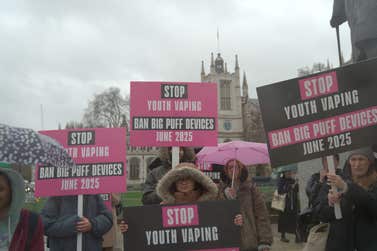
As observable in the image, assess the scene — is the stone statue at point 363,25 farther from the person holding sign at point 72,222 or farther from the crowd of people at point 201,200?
the person holding sign at point 72,222

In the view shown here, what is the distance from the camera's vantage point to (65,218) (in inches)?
140

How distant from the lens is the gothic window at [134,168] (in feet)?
248

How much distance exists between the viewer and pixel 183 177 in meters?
3.44

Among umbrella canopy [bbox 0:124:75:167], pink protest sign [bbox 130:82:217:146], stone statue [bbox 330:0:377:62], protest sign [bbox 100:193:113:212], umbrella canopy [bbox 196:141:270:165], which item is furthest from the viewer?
umbrella canopy [bbox 196:141:270:165]

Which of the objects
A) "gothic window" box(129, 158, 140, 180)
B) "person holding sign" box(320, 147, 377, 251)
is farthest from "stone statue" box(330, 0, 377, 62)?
"gothic window" box(129, 158, 140, 180)

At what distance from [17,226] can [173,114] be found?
2.61 m

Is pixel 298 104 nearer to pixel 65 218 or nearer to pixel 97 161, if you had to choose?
pixel 97 161

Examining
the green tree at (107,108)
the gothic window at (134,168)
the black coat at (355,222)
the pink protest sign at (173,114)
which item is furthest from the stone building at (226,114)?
the black coat at (355,222)

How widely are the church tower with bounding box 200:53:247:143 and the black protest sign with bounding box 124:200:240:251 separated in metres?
73.2

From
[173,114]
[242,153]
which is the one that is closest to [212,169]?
[242,153]

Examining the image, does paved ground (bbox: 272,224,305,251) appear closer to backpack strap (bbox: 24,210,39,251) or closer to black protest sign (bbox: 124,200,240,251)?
black protest sign (bbox: 124,200,240,251)

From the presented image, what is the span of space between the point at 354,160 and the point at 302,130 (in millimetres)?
448

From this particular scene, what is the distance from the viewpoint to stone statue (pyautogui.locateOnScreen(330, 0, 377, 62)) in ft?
15.8

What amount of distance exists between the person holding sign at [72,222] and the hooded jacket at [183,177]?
645mm
